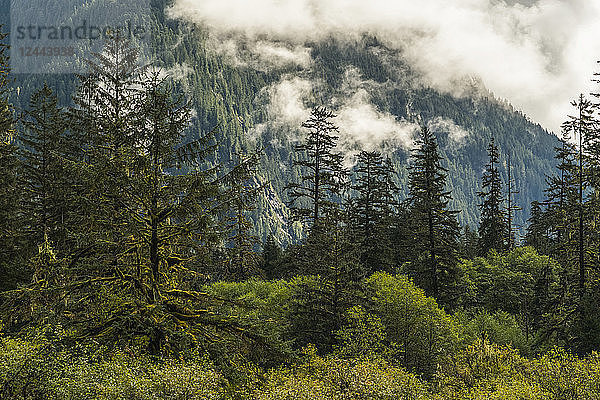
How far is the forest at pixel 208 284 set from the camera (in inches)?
481

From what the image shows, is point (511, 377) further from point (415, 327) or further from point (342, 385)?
point (342, 385)

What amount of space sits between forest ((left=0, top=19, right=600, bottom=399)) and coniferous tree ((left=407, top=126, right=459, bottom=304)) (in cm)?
14

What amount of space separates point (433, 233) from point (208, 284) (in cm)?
1677

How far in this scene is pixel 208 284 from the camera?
21.4 meters

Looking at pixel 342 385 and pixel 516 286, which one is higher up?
pixel 516 286

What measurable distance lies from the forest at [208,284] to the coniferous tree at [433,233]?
14 centimetres

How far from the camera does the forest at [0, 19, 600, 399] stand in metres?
12.2

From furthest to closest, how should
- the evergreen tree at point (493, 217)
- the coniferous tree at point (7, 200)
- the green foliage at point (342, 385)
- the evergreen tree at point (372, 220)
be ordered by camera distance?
the evergreen tree at point (493, 217) → the evergreen tree at point (372, 220) → the coniferous tree at point (7, 200) → the green foliage at point (342, 385)

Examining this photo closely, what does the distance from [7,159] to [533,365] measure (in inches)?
1191

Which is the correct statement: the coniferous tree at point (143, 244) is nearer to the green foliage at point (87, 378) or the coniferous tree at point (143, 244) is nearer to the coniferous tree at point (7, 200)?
the green foliage at point (87, 378)

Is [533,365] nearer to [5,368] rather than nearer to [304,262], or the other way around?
[304,262]

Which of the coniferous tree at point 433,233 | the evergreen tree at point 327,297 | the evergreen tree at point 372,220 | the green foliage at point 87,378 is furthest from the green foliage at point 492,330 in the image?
the green foliage at point 87,378

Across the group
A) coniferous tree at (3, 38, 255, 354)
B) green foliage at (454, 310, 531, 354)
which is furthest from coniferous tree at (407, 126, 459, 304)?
coniferous tree at (3, 38, 255, 354)

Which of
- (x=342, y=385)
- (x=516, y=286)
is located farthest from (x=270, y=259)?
(x=342, y=385)
